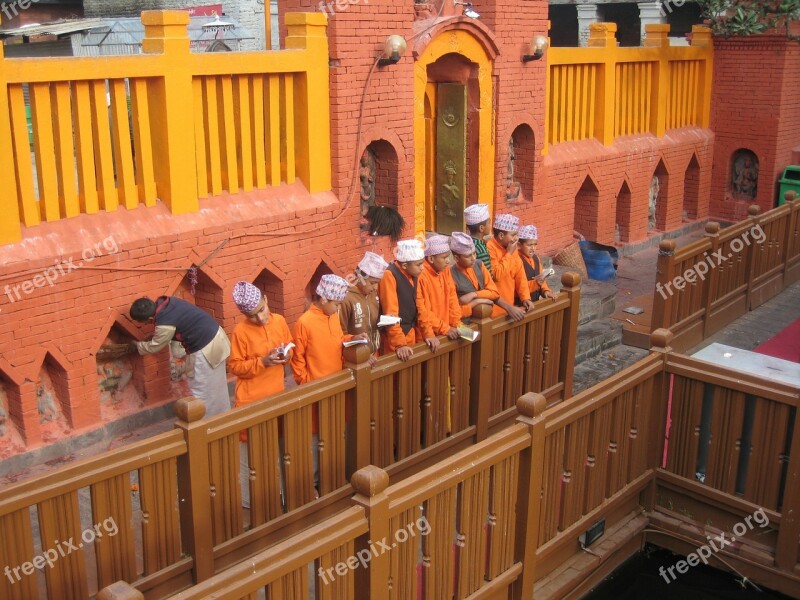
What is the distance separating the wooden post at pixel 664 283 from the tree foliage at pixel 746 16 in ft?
24.8

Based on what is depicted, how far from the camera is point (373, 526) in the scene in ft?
13.2

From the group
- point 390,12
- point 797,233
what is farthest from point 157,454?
point 797,233

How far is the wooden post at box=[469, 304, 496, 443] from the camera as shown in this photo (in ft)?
22.7

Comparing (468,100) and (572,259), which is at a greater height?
(468,100)

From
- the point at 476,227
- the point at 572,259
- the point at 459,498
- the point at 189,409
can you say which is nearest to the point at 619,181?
the point at 572,259

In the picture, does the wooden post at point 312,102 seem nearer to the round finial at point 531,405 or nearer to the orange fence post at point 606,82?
the round finial at point 531,405

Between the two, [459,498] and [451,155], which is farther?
[451,155]

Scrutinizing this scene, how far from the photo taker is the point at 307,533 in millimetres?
3785

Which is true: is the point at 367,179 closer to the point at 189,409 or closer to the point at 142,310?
the point at 142,310

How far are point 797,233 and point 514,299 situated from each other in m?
5.90

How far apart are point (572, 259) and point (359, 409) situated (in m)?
7.08

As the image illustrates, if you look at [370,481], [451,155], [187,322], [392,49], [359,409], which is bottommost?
[359,409]

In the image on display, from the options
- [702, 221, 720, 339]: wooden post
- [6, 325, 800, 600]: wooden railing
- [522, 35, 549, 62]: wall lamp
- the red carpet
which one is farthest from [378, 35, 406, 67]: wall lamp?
the red carpet

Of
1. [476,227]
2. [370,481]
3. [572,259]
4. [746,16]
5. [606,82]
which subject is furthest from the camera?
[746,16]
